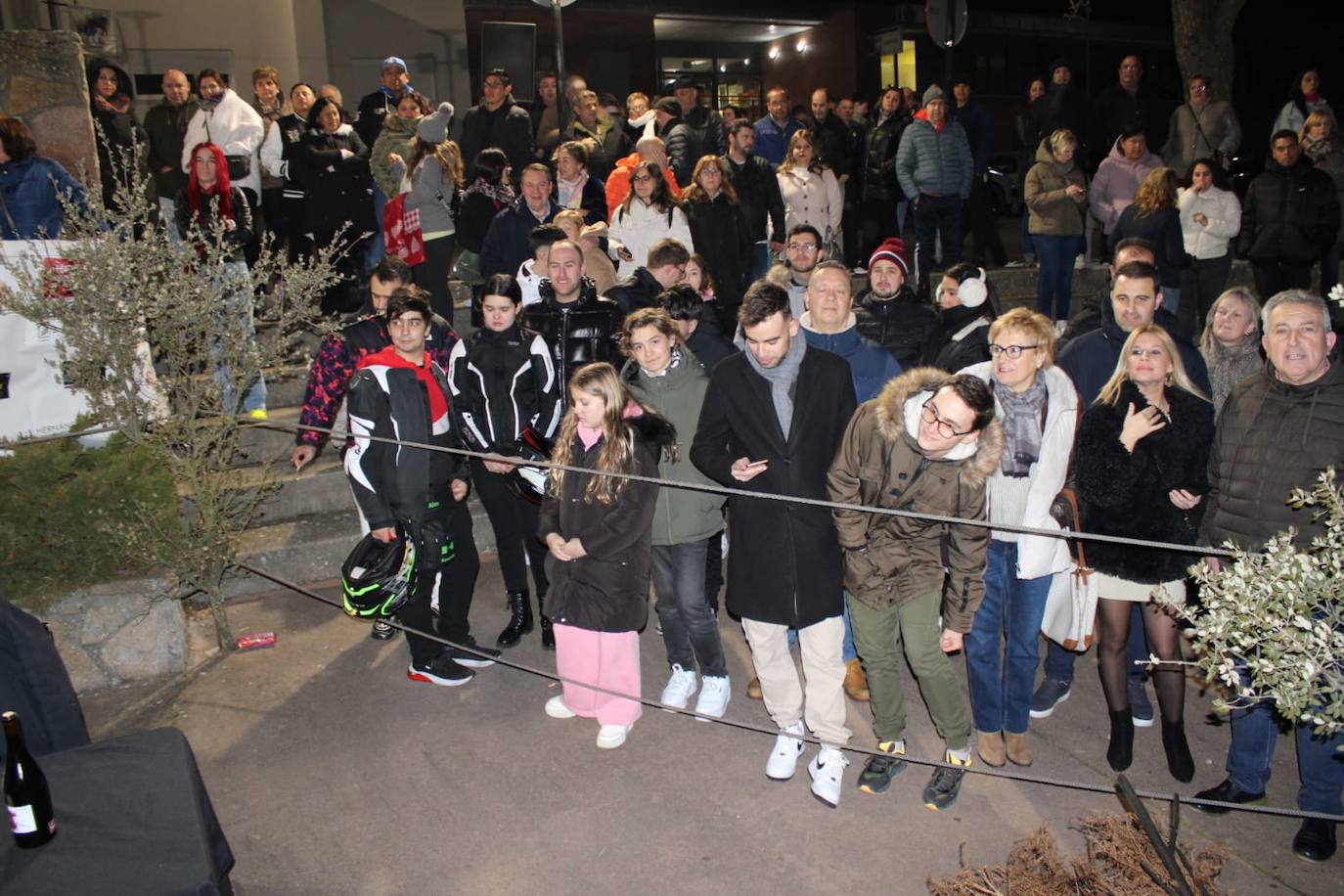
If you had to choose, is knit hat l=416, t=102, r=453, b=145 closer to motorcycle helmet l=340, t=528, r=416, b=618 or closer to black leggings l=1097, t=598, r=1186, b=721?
motorcycle helmet l=340, t=528, r=416, b=618

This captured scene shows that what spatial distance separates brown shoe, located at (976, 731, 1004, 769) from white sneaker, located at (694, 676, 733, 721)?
3.89 feet

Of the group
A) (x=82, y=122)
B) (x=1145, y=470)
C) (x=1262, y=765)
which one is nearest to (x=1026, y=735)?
(x=1262, y=765)

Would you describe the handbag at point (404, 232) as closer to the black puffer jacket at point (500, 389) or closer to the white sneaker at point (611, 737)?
the black puffer jacket at point (500, 389)

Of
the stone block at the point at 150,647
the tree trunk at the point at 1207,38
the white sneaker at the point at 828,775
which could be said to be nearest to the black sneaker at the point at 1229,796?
the white sneaker at the point at 828,775

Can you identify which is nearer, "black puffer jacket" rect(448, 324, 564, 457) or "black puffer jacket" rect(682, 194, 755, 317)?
"black puffer jacket" rect(448, 324, 564, 457)

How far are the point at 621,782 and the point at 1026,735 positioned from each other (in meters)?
1.80

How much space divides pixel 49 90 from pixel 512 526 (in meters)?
4.78

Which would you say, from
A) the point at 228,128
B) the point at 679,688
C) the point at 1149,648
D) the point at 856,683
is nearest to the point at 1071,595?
the point at 1149,648

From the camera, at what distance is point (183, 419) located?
5.64 m

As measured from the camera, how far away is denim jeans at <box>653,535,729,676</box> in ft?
16.8

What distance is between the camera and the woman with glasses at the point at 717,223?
8102mm

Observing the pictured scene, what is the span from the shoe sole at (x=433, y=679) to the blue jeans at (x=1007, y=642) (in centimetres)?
253

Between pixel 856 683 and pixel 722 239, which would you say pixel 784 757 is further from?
pixel 722 239

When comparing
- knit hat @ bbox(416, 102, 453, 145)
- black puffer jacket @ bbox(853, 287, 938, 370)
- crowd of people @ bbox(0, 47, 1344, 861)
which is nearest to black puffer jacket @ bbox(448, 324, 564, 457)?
crowd of people @ bbox(0, 47, 1344, 861)
